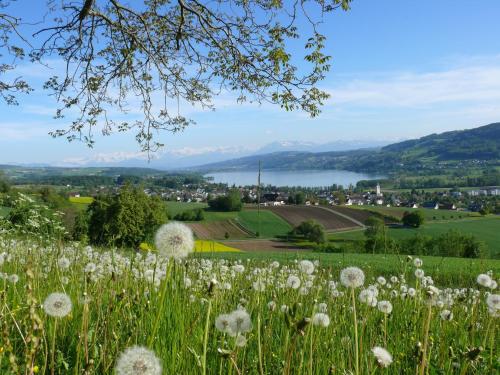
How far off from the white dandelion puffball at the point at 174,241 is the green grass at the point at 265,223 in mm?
82852

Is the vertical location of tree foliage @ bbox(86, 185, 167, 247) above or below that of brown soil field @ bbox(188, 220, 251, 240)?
above

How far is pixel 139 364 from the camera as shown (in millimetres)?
1613

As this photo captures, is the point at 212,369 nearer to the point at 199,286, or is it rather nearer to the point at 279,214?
the point at 199,286

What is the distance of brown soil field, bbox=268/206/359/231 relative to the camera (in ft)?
307

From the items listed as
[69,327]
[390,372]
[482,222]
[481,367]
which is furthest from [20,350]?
[482,222]

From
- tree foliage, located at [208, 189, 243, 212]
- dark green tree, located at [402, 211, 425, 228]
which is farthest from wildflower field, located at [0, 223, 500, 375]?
dark green tree, located at [402, 211, 425, 228]

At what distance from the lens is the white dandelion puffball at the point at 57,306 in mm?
2139

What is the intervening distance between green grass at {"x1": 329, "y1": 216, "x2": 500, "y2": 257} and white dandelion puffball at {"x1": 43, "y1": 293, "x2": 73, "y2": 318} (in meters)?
84.1

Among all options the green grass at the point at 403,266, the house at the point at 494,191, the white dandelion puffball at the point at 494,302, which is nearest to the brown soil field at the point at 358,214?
the green grass at the point at 403,266

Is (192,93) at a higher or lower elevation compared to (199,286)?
higher

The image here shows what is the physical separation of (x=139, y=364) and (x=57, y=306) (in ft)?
2.57

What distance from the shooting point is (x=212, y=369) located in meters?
3.12

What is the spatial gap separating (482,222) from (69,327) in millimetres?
117532

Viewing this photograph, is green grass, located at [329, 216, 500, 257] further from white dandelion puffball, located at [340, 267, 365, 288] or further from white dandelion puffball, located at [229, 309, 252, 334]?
white dandelion puffball, located at [229, 309, 252, 334]
